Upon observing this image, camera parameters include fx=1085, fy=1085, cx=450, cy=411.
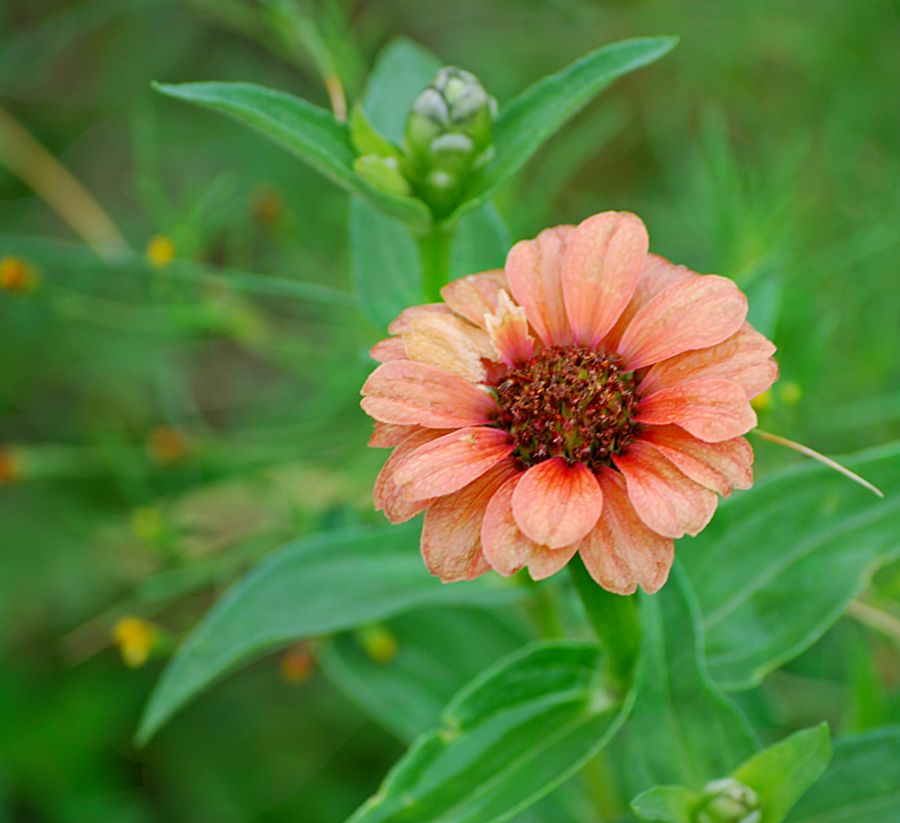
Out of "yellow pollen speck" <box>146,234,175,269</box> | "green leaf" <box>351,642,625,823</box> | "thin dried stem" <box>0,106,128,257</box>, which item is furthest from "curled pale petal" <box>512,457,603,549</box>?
"thin dried stem" <box>0,106,128,257</box>

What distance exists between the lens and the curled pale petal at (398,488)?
Answer: 22.9 inches

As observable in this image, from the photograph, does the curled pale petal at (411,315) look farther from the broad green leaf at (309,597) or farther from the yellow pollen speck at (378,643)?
the yellow pollen speck at (378,643)

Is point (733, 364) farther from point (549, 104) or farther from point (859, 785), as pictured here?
point (859, 785)

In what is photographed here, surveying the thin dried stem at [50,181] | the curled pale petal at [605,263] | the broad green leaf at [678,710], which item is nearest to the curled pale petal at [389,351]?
the curled pale petal at [605,263]

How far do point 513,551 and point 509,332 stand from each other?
149 mm

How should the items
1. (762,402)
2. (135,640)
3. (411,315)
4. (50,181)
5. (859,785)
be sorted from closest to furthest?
(411,315) < (859,785) < (762,402) < (135,640) < (50,181)

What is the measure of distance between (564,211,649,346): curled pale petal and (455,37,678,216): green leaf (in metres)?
0.10

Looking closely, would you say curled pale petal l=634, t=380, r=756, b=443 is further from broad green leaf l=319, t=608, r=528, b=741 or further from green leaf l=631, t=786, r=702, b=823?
broad green leaf l=319, t=608, r=528, b=741

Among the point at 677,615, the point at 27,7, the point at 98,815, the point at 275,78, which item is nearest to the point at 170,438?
the point at 98,815

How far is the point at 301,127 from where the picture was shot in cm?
73

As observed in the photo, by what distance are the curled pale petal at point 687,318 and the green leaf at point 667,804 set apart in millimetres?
257

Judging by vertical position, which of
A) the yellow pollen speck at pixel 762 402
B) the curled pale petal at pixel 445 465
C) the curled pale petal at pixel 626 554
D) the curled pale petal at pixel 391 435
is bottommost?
the yellow pollen speck at pixel 762 402

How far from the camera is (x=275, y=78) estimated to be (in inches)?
73.7

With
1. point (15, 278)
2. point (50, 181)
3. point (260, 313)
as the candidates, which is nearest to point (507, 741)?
point (15, 278)
